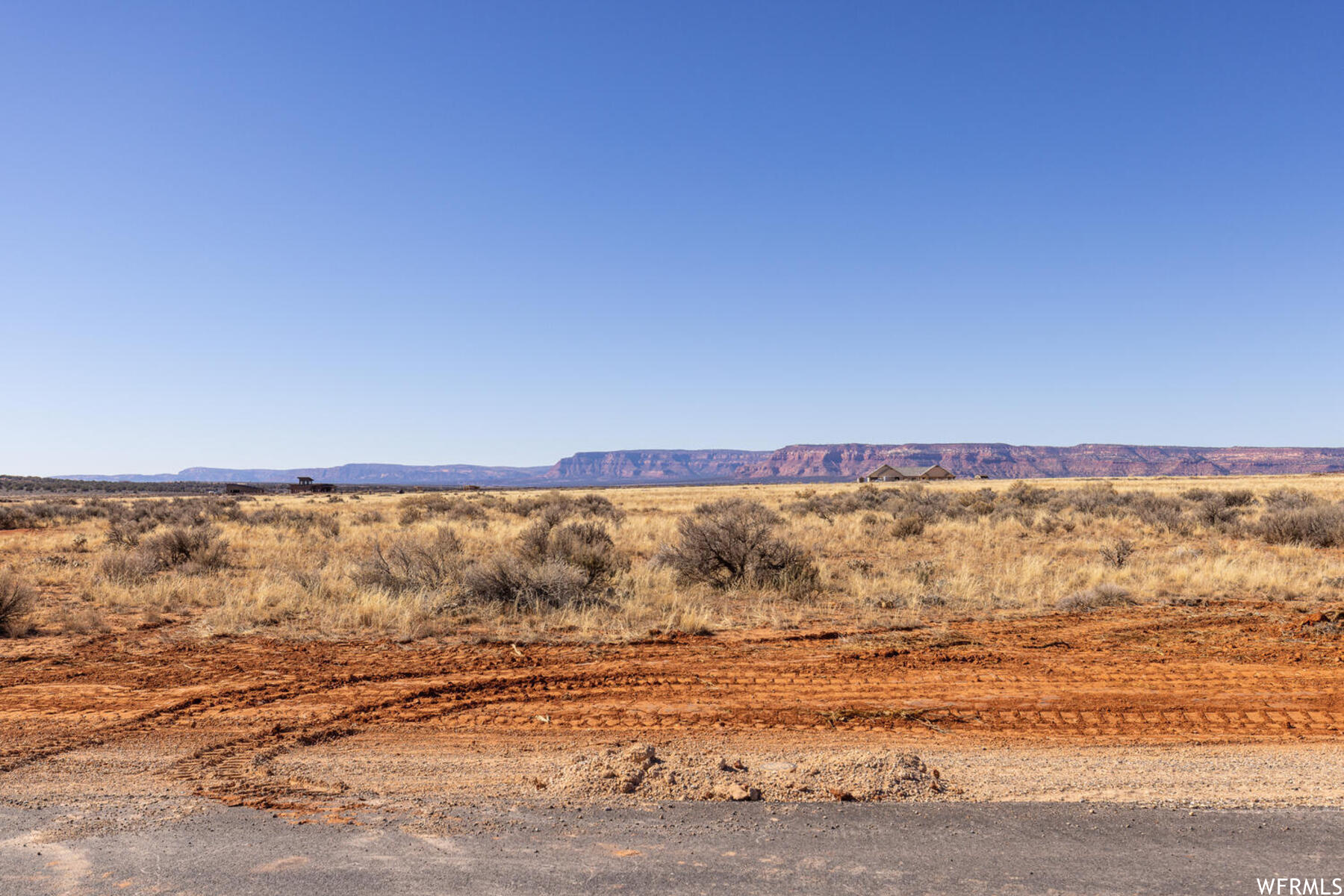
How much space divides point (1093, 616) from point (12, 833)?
12.5m

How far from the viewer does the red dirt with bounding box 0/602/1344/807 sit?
244 inches

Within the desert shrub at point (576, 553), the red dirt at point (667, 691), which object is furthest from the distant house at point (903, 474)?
the red dirt at point (667, 691)

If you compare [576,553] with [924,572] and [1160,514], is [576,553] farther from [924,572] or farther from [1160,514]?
[1160,514]

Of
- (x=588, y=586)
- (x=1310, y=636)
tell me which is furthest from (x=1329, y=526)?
(x=588, y=586)

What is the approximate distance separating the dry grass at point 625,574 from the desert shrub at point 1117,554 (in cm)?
10

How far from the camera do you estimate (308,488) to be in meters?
91.2

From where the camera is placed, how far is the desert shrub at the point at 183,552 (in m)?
16.3

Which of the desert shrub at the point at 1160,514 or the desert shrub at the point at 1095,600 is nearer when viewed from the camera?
the desert shrub at the point at 1095,600

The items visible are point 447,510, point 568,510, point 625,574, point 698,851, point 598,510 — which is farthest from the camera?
point 447,510

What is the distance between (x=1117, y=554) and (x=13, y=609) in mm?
20054

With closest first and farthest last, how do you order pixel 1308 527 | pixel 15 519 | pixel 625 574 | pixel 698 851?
1. pixel 698 851
2. pixel 625 574
3. pixel 1308 527
4. pixel 15 519

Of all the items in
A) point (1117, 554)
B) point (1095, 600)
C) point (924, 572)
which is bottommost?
point (1095, 600)

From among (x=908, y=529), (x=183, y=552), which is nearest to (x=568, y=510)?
(x=908, y=529)

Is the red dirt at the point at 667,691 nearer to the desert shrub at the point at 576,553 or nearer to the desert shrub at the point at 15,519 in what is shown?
the desert shrub at the point at 576,553
